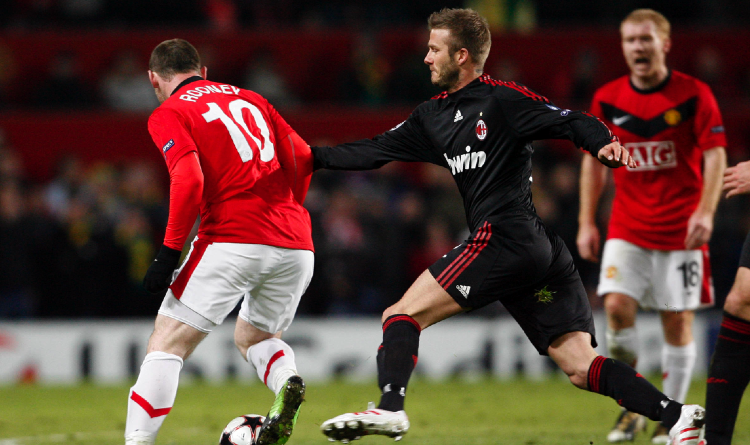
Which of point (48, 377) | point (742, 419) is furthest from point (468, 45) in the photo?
point (48, 377)

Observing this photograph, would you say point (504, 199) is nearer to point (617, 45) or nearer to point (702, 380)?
point (702, 380)

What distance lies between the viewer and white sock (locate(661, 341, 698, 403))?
6.43 metres

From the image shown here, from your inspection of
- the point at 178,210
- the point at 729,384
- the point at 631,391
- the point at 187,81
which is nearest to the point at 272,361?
the point at 178,210

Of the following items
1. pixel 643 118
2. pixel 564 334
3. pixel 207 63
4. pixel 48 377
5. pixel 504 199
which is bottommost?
pixel 48 377

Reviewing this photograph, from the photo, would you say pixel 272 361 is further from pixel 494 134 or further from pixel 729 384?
pixel 729 384

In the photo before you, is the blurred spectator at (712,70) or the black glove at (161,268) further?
the blurred spectator at (712,70)

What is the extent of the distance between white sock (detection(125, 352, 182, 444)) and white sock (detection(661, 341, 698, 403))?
360cm

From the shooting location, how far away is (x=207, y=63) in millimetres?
14086

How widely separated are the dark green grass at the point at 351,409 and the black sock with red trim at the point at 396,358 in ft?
5.53

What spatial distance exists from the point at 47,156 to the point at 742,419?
34.5 feet

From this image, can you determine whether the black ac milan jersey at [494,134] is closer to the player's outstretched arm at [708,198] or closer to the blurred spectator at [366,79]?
the player's outstretched arm at [708,198]

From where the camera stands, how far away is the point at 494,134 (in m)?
4.54

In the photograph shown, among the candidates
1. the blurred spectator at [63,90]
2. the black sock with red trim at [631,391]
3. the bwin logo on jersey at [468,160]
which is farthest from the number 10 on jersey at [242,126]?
the blurred spectator at [63,90]

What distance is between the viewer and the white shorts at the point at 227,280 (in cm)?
477
